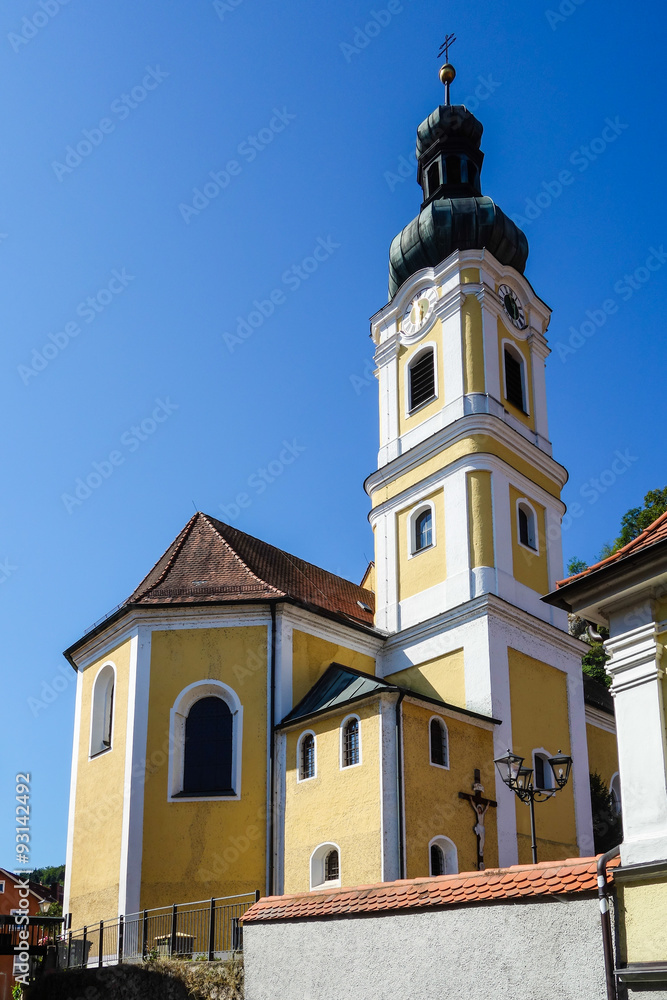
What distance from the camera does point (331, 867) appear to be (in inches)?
731

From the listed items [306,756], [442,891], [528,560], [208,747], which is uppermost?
[528,560]

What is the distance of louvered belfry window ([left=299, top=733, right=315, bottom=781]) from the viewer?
19.6m

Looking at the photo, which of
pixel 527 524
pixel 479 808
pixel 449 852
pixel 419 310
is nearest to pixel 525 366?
pixel 419 310

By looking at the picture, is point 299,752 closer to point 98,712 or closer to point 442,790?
point 442,790

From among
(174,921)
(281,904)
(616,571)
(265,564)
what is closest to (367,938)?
(281,904)

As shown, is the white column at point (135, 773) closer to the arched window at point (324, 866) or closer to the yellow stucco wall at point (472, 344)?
the arched window at point (324, 866)

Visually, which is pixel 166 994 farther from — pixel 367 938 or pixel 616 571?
pixel 616 571

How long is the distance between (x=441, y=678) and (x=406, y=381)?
831 cm

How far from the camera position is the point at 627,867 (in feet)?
26.8

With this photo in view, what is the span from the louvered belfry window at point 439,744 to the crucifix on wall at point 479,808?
2.44 feet

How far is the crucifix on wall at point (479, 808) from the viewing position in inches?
750

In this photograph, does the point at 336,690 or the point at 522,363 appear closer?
the point at 336,690

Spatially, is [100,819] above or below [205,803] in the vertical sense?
below

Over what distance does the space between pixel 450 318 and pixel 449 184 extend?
587 cm
